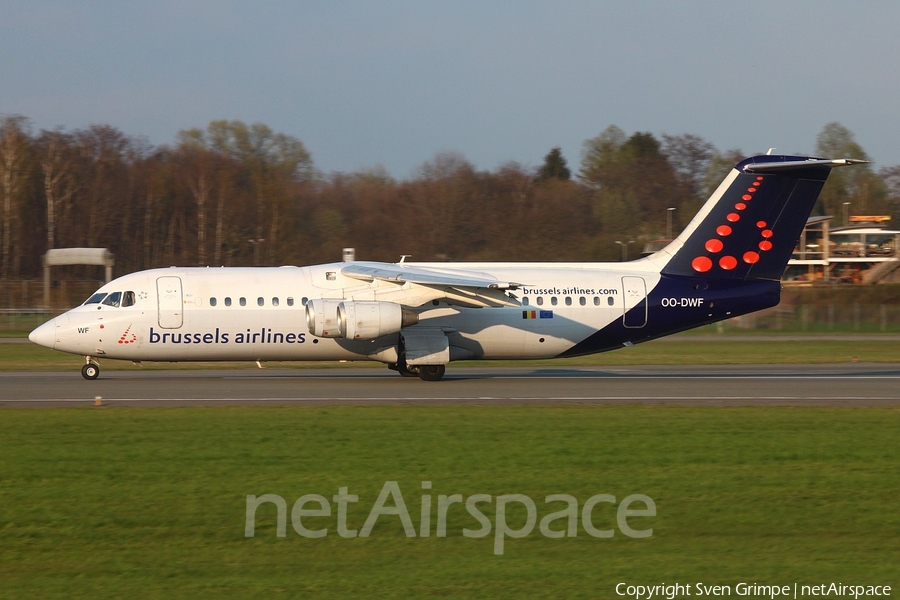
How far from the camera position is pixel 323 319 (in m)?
22.6

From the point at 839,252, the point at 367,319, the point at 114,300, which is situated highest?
the point at 839,252

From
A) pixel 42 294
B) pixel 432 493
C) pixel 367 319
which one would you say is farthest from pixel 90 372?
pixel 42 294

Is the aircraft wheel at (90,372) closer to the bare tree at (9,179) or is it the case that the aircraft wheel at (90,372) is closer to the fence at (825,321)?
the fence at (825,321)

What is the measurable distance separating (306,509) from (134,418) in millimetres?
6797

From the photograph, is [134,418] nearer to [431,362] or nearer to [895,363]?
[431,362]

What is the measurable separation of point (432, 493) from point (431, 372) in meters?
13.0

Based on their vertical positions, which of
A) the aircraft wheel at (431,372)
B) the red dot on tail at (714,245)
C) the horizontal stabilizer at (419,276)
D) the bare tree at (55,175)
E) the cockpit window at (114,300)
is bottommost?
the aircraft wheel at (431,372)

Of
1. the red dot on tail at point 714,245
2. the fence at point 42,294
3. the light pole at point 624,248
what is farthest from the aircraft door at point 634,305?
the light pole at point 624,248

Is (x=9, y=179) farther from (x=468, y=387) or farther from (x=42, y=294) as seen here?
(x=468, y=387)

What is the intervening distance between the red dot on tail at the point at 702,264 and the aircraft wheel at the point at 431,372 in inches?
280

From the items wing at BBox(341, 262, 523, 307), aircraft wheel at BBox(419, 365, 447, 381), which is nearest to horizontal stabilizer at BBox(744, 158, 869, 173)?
wing at BBox(341, 262, 523, 307)

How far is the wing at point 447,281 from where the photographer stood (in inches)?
879

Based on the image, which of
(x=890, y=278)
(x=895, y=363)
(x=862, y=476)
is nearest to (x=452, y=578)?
(x=862, y=476)

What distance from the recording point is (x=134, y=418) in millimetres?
16266
